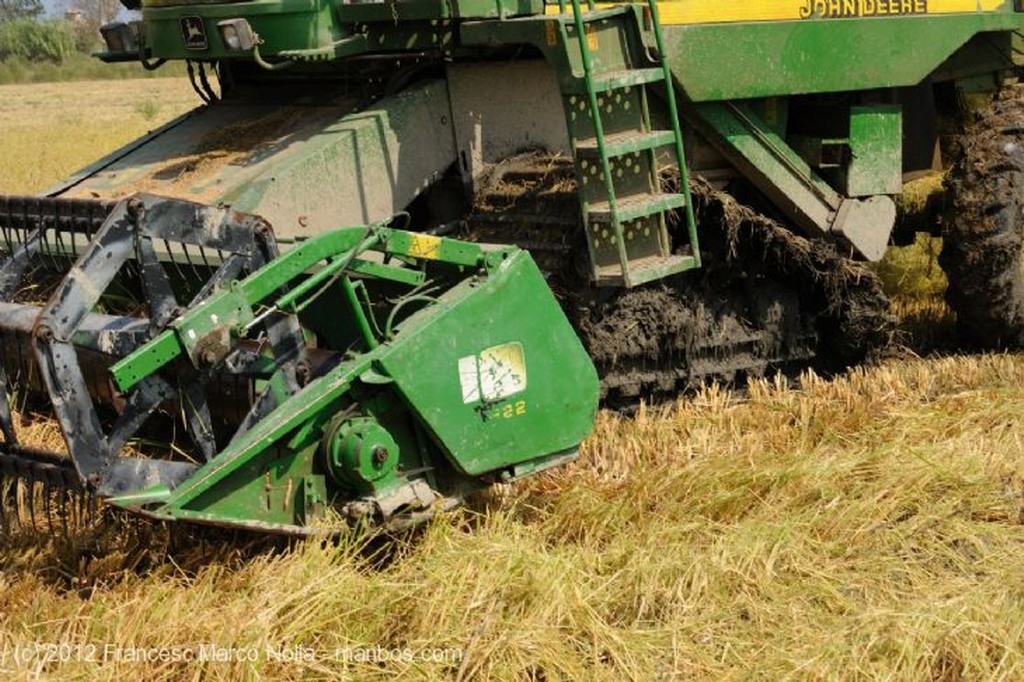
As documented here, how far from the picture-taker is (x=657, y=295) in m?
5.46

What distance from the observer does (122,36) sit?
5746 millimetres

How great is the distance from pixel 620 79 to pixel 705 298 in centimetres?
115

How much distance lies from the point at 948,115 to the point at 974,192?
3.28 ft

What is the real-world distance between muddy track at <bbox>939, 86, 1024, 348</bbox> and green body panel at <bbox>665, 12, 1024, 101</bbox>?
1.39ft

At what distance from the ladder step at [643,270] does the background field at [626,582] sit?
592 mm

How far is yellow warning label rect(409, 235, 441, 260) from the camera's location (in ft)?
13.6

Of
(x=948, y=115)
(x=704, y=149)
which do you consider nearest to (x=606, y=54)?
(x=704, y=149)

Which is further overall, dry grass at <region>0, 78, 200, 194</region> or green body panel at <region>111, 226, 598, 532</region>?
dry grass at <region>0, 78, 200, 194</region>

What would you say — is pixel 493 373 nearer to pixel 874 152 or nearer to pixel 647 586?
pixel 647 586

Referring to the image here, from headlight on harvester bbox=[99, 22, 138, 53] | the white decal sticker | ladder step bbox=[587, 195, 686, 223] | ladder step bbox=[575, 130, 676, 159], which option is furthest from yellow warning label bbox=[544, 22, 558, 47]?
headlight on harvester bbox=[99, 22, 138, 53]

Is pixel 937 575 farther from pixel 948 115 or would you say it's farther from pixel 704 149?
pixel 948 115

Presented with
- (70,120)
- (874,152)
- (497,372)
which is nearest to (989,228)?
(874,152)

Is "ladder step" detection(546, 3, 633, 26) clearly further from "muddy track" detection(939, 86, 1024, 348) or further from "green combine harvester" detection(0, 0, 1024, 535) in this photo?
"muddy track" detection(939, 86, 1024, 348)

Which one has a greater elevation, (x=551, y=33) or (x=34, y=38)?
(x=551, y=33)
